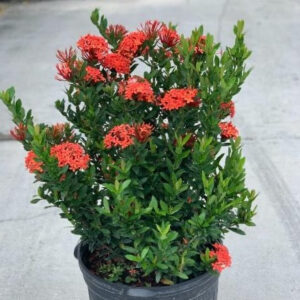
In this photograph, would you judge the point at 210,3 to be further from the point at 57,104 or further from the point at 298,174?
the point at 57,104

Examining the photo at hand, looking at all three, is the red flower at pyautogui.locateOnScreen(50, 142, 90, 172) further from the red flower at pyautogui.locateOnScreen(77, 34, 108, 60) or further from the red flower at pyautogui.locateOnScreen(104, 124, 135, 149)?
the red flower at pyautogui.locateOnScreen(77, 34, 108, 60)

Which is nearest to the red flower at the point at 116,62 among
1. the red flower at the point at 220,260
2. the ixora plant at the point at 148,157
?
the ixora plant at the point at 148,157

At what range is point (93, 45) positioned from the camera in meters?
1.56

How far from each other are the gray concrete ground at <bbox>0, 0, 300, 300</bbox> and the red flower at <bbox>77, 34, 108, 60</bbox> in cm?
124

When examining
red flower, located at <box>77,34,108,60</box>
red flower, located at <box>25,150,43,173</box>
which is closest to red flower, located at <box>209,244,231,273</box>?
red flower, located at <box>25,150,43,173</box>

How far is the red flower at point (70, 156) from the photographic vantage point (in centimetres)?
142

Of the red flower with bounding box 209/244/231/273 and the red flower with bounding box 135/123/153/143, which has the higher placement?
the red flower with bounding box 135/123/153/143

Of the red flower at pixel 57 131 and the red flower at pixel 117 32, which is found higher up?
the red flower at pixel 117 32

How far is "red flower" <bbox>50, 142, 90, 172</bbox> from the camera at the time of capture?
55.9 inches

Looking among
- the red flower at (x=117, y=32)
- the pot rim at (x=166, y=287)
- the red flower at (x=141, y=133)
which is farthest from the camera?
the red flower at (x=117, y=32)

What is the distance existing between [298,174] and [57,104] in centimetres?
208

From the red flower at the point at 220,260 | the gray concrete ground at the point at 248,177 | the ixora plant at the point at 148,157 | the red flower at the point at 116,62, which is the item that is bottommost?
the gray concrete ground at the point at 248,177

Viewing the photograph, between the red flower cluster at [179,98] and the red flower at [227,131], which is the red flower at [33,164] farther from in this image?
the red flower at [227,131]

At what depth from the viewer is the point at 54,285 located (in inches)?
95.8
